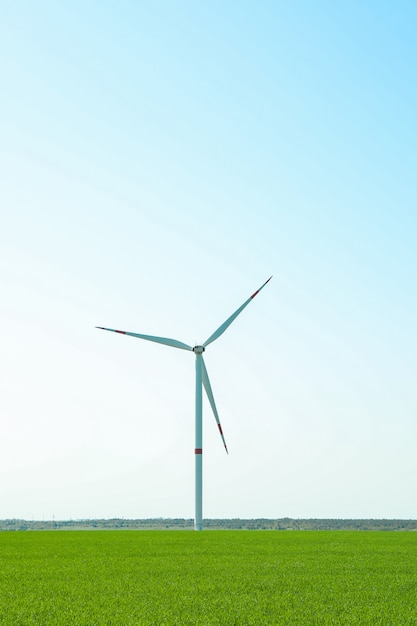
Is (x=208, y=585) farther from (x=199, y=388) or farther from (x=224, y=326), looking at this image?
(x=224, y=326)

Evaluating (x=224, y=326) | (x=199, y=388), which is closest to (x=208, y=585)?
(x=199, y=388)

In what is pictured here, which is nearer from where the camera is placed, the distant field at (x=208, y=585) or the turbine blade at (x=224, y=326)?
the distant field at (x=208, y=585)

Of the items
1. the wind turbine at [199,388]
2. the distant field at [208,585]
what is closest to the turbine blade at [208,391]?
the wind turbine at [199,388]

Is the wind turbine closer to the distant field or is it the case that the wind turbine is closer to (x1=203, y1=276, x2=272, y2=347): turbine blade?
(x1=203, y1=276, x2=272, y2=347): turbine blade

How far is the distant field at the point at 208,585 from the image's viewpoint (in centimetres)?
2023

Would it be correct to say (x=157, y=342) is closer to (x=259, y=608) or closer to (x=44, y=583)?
(x=44, y=583)

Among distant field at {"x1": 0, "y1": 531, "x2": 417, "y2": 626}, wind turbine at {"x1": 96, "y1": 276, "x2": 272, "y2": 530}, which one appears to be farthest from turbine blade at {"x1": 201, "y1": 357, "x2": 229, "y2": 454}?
distant field at {"x1": 0, "y1": 531, "x2": 417, "y2": 626}

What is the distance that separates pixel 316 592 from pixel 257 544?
21.0 meters

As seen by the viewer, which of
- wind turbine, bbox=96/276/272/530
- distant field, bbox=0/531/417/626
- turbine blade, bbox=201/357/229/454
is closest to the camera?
distant field, bbox=0/531/417/626

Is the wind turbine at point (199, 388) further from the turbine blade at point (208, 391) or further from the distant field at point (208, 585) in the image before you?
the distant field at point (208, 585)

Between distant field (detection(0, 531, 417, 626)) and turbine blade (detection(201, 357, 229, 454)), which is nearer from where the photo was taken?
distant field (detection(0, 531, 417, 626))

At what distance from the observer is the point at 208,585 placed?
25.7m

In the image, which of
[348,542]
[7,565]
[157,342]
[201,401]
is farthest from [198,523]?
[7,565]

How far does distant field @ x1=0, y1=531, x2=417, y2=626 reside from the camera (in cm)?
2023
